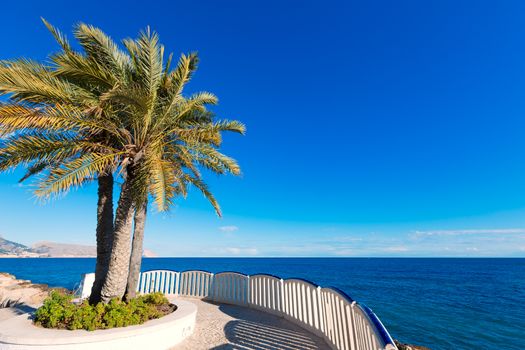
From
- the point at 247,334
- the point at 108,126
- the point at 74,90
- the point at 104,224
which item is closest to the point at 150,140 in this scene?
the point at 108,126

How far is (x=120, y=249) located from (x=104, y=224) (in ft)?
3.78

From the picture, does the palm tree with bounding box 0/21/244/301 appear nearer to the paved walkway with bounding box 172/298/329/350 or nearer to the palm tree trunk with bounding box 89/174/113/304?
the palm tree trunk with bounding box 89/174/113/304

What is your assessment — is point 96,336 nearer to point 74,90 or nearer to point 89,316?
point 89,316

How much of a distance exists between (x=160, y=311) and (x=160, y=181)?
3201mm

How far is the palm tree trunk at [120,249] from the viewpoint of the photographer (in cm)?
629

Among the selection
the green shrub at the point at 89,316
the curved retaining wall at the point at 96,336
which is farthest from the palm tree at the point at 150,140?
the curved retaining wall at the point at 96,336

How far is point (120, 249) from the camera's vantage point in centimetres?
640

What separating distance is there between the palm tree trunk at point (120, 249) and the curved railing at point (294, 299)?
3.46m

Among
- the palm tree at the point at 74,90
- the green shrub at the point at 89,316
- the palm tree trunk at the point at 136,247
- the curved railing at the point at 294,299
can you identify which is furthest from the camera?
the palm tree trunk at the point at 136,247

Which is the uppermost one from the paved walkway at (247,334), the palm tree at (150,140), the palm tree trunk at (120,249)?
the palm tree at (150,140)

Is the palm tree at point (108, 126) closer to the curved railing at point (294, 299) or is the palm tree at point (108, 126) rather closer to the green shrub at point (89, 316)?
the green shrub at point (89, 316)

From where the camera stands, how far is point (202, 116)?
8523 mm

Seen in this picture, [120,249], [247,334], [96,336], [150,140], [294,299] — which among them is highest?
[150,140]

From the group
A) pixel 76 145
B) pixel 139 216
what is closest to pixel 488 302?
pixel 139 216
